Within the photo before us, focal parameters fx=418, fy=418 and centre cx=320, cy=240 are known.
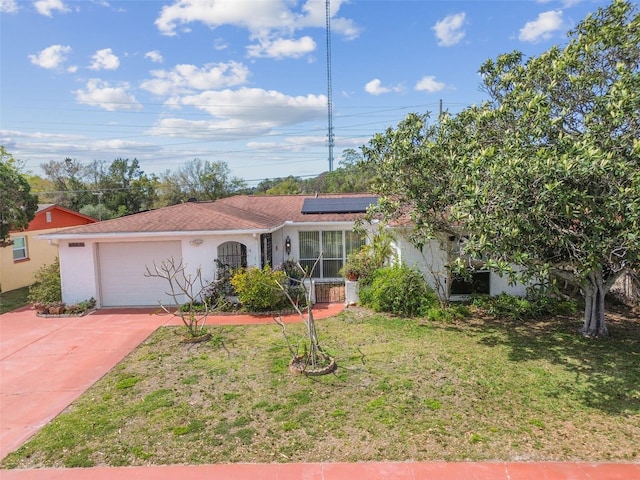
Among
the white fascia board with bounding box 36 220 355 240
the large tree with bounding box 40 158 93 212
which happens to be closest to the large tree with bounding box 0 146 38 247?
the white fascia board with bounding box 36 220 355 240

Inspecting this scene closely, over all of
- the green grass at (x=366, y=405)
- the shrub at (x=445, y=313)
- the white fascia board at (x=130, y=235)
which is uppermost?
the white fascia board at (x=130, y=235)

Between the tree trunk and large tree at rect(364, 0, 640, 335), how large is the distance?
0.09ft

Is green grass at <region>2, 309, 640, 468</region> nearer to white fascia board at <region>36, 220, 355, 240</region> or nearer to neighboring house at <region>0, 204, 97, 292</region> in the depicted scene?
white fascia board at <region>36, 220, 355, 240</region>

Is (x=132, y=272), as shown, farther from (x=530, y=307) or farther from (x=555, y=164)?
(x=555, y=164)

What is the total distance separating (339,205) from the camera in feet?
65.3

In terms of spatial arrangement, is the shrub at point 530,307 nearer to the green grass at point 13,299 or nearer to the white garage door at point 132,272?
the white garage door at point 132,272

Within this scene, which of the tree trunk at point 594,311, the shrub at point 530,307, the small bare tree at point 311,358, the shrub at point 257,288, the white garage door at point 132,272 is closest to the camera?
the small bare tree at point 311,358

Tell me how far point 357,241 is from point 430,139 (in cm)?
735

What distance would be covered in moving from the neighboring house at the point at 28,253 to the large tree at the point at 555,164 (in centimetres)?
1789

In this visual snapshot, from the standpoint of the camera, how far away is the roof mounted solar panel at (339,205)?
63.0ft

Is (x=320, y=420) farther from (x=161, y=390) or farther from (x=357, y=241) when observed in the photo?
(x=357, y=241)

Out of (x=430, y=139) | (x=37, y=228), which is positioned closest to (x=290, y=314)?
(x=430, y=139)

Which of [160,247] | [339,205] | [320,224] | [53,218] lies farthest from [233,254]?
[53,218]

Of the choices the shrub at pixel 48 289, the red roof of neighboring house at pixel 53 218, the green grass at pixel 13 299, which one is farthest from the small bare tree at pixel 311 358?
the red roof of neighboring house at pixel 53 218
